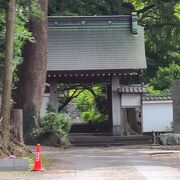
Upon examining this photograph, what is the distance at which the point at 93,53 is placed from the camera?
3284cm

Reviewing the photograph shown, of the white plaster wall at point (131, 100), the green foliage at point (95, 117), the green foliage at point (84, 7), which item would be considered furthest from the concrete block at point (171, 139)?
the green foliage at point (95, 117)

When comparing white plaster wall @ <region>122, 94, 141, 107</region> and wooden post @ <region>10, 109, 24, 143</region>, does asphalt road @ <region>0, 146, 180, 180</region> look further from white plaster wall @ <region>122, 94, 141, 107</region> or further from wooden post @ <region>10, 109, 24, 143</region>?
white plaster wall @ <region>122, 94, 141, 107</region>

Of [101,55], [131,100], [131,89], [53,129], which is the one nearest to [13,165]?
[53,129]

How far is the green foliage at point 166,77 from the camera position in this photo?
3500 centimetres

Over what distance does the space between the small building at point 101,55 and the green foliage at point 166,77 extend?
2.25 metres

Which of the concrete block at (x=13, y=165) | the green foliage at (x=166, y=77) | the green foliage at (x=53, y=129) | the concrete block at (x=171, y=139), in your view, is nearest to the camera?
the concrete block at (x=13, y=165)

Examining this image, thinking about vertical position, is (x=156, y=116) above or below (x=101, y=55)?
below

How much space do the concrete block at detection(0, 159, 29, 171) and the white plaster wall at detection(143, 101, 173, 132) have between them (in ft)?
57.7

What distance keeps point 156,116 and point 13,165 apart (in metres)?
18.1

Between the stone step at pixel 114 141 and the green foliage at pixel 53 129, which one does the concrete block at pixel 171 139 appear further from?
the green foliage at pixel 53 129

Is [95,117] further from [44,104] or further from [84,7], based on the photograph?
[44,104]

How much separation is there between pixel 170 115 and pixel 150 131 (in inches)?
62.1

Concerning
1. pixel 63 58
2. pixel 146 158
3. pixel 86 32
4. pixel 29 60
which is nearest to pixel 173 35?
pixel 86 32

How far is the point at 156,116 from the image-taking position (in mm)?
31688
